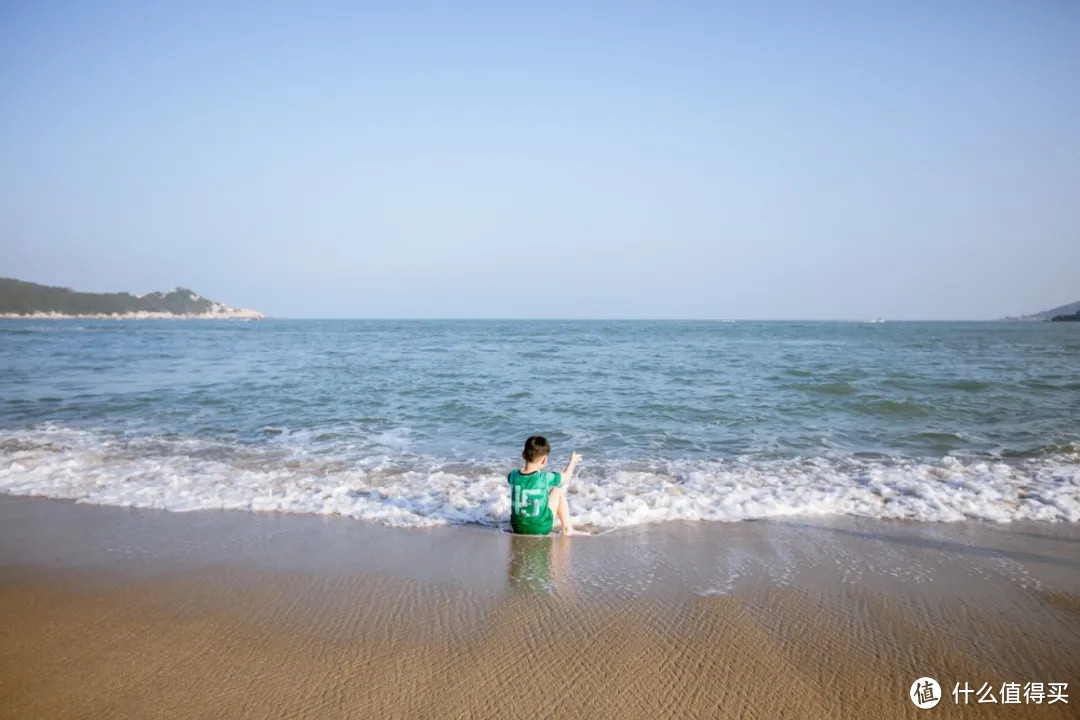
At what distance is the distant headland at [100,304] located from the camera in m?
118

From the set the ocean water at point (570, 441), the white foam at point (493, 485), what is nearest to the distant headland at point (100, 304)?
the ocean water at point (570, 441)

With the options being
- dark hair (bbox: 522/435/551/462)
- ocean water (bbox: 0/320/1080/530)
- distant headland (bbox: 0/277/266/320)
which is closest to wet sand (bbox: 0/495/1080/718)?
dark hair (bbox: 522/435/551/462)

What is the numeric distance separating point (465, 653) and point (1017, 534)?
549 cm

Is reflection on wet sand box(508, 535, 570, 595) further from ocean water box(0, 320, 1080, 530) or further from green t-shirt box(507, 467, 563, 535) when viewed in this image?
ocean water box(0, 320, 1080, 530)

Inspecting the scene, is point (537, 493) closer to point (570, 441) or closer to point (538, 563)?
point (538, 563)

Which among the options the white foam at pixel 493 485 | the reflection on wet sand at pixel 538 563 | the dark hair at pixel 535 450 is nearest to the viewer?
the reflection on wet sand at pixel 538 563

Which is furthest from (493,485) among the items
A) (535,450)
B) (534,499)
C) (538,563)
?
(538,563)

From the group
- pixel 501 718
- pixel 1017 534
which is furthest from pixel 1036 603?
pixel 501 718

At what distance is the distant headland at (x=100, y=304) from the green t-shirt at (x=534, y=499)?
143424 millimetres

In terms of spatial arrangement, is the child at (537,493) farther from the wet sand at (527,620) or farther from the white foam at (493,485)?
the white foam at (493,485)

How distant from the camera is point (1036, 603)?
13.6 feet

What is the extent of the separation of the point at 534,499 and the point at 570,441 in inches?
186

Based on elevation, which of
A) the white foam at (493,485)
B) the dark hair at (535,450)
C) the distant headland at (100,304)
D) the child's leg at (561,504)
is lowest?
the white foam at (493,485)

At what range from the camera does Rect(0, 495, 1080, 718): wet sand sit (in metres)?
3.04
